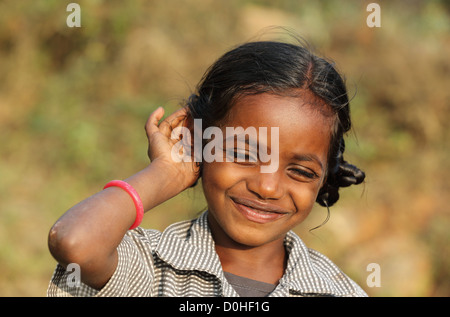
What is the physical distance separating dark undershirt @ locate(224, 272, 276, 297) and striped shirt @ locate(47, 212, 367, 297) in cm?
3

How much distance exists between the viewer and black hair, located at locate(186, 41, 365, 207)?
165cm

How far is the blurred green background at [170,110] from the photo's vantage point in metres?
4.24

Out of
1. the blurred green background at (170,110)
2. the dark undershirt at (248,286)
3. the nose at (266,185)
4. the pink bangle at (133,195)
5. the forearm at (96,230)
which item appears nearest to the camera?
the forearm at (96,230)

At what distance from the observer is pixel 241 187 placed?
158 centimetres

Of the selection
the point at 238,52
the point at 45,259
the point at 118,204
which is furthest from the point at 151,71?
the point at 118,204

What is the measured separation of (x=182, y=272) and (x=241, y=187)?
1.03 feet

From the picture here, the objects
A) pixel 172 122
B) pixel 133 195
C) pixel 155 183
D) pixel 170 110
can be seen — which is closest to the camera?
pixel 133 195

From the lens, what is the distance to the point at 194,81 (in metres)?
5.42

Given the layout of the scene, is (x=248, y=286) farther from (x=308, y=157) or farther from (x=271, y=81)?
(x=271, y=81)

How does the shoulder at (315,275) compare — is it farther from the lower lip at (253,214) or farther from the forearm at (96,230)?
the forearm at (96,230)

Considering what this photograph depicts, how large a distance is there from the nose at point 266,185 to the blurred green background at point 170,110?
227 cm

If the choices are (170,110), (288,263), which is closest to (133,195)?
(288,263)

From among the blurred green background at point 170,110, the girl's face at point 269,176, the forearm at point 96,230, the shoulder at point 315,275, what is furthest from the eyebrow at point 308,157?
the blurred green background at point 170,110

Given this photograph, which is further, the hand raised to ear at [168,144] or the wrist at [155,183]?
the hand raised to ear at [168,144]
